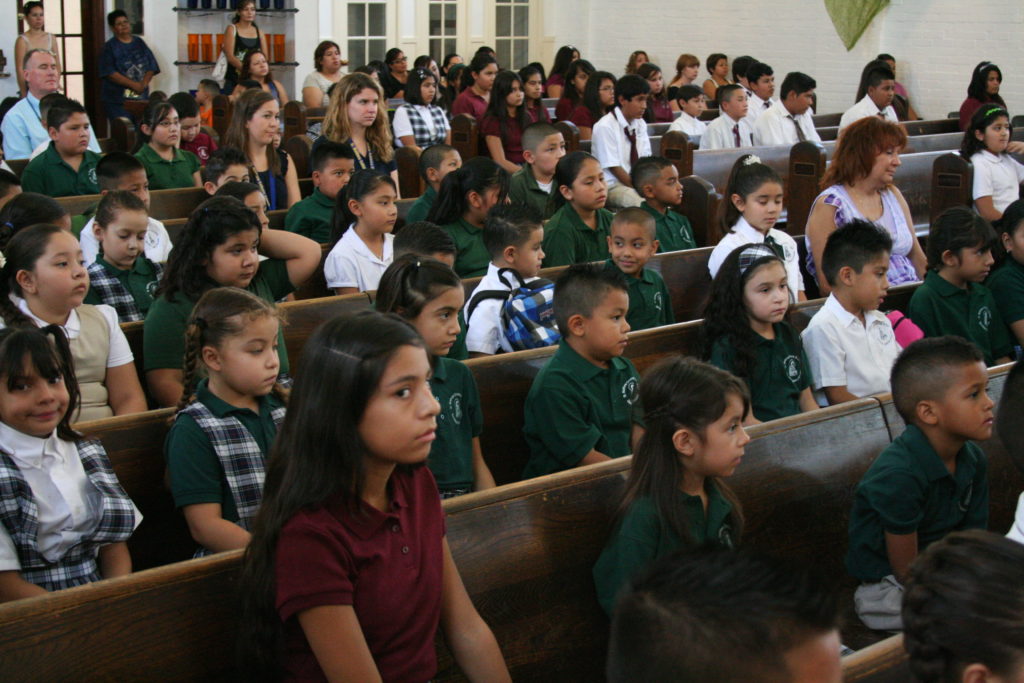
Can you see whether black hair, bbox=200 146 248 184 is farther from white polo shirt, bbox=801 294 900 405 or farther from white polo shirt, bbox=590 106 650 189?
white polo shirt, bbox=801 294 900 405

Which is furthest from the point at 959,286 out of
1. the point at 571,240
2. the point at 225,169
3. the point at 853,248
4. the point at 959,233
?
the point at 225,169

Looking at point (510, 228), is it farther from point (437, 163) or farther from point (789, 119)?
point (789, 119)

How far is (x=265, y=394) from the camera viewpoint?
255 centimetres

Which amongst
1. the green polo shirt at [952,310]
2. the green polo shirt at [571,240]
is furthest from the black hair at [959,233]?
the green polo shirt at [571,240]

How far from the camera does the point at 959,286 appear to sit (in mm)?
4109

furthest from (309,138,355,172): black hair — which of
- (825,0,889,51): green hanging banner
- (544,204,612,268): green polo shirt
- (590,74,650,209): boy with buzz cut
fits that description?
(825,0,889,51): green hanging banner

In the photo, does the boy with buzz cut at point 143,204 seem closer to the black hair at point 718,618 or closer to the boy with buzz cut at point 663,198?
the boy with buzz cut at point 663,198

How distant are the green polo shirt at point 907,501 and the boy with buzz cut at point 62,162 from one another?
430 centimetres

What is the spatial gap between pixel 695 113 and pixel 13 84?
6.13 m

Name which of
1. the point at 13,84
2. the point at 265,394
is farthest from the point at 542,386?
the point at 13,84

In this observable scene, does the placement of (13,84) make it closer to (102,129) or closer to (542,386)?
(102,129)

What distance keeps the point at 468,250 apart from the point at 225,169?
50.3 inches

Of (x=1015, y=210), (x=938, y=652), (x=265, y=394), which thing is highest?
(x=1015, y=210)

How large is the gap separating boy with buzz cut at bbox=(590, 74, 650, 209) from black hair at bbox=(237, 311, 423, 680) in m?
5.30
